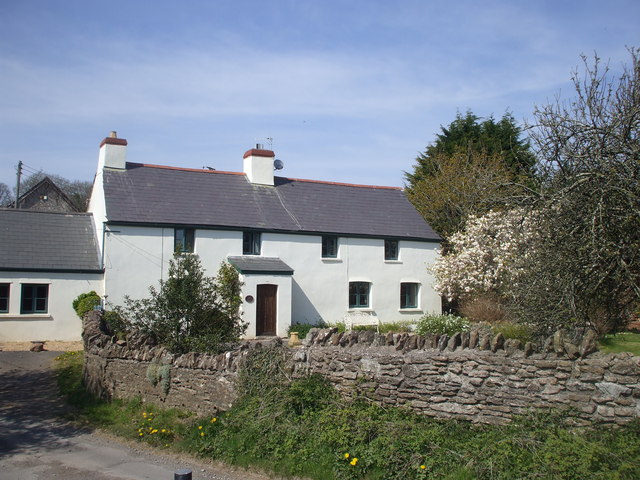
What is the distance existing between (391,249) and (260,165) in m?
7.88

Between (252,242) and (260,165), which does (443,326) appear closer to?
(252,242)

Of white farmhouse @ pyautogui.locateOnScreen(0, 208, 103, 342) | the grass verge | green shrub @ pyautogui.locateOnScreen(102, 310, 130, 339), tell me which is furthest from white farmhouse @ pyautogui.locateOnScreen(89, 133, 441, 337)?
the grass verge

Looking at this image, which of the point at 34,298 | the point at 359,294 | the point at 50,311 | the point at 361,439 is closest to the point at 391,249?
the point at 359,294

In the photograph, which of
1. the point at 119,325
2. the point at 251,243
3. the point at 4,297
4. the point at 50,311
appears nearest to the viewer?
the point at 119,325

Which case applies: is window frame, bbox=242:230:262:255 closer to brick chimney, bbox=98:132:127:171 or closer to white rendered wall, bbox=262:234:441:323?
white rendered wall, bbox=262:234:441:323

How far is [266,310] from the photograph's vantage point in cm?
2567

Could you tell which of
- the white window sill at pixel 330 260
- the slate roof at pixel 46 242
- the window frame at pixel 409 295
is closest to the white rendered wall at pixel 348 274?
the white window sill at pixel 330 260

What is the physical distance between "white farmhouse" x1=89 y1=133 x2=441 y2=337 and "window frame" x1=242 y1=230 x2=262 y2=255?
0.05 metres

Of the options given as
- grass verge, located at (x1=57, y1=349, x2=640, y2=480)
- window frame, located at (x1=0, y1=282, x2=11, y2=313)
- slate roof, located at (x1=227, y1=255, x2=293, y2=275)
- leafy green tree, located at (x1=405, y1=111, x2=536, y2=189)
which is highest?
leafy green tree, located at (x1=405, y1=111, x2=536, y2=189)

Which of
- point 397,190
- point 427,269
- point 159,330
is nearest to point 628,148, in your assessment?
point 159,330

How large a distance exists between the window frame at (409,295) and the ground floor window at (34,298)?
16407 mm

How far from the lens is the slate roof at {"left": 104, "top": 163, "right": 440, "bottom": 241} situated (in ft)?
85.0

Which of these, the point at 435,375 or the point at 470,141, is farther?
the point at 470,141

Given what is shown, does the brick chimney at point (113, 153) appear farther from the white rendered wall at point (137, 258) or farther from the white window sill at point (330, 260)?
the white window sill at point (330, 260)
